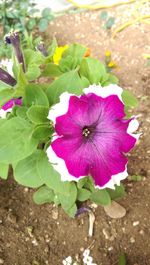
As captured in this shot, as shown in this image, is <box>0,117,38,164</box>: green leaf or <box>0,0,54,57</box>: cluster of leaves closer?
<box>0,117,38,164</box>: green leaf

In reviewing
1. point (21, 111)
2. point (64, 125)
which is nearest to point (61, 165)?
point (64, 125)

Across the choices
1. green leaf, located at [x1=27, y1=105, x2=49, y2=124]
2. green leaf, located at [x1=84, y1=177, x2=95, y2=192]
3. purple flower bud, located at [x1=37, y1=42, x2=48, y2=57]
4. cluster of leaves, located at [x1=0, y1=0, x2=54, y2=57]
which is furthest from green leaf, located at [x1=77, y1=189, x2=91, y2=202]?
cluster of leaves, located at [x1=0, y1=0, x2=54, y2=57]

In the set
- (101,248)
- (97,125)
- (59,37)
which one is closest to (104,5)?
(59,37)

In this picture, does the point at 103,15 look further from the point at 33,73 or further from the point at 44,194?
the point at 33,73

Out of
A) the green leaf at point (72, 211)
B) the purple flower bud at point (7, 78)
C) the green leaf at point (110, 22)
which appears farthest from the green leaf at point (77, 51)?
the green leaf at point (110, 22)

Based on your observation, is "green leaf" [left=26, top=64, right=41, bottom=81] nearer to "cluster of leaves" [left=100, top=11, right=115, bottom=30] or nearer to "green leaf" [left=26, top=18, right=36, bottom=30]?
"green leaf" [left=26, top=18, right=36, bottom=30]

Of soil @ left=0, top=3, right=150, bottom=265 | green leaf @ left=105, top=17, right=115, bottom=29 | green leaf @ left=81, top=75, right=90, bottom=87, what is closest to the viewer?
green leaf @ left=81, top=75, right=90, bottom=87
